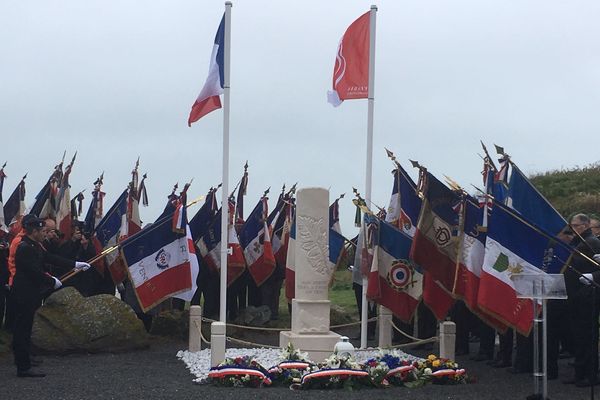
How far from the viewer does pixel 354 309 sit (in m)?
21.3

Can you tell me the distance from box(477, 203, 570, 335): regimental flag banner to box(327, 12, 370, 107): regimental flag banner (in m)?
4.71

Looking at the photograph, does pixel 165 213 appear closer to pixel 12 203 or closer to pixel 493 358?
pixel 12 203

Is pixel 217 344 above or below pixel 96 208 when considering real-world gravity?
below

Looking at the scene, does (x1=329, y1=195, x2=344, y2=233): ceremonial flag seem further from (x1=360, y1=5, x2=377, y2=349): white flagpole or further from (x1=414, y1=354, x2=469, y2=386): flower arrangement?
(x1=414, y1=354, x2=469, y2=386): flower arrangement

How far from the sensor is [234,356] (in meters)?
14.2

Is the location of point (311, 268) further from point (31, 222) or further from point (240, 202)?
point (240, 202)

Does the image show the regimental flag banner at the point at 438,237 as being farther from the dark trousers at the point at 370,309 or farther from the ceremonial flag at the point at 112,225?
the ceremonial flag at the point at 112,225

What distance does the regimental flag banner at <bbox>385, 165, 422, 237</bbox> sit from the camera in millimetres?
14164

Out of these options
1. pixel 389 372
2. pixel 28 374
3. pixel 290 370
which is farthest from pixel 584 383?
pixel 28 374

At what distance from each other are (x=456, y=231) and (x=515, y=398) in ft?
9.97

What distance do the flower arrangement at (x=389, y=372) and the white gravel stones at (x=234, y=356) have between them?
81 cm

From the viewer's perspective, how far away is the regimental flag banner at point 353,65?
47.7 feet

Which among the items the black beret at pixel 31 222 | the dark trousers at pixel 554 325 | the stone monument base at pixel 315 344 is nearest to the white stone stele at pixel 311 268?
the stone monument base at pixel 315 344

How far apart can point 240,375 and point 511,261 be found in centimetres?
378
